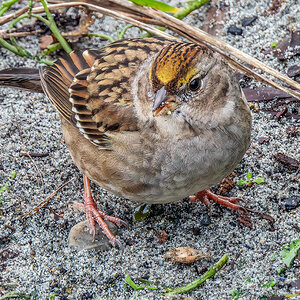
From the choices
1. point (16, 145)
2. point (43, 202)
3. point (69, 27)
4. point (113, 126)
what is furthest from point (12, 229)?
point (69, 27)

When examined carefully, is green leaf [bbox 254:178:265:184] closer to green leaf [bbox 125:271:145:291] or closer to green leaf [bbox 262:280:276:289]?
green leaf [bbox 262:280:276:289]

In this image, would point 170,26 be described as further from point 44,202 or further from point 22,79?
point 44,202

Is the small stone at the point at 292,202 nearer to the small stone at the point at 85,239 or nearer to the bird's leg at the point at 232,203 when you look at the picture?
the bird's leg at the point at 232,203

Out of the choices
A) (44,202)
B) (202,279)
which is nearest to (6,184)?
(44,202)

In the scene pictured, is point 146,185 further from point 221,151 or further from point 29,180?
point 29,180

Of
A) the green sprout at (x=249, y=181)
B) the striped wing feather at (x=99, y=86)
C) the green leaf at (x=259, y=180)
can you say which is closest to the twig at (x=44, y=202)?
the striped wing feather at (x=99, y=86)

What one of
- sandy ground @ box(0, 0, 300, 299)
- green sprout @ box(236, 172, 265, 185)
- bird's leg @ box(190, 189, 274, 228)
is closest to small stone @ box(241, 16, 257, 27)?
sandy ground @ box(0, 0, 300, 299)
